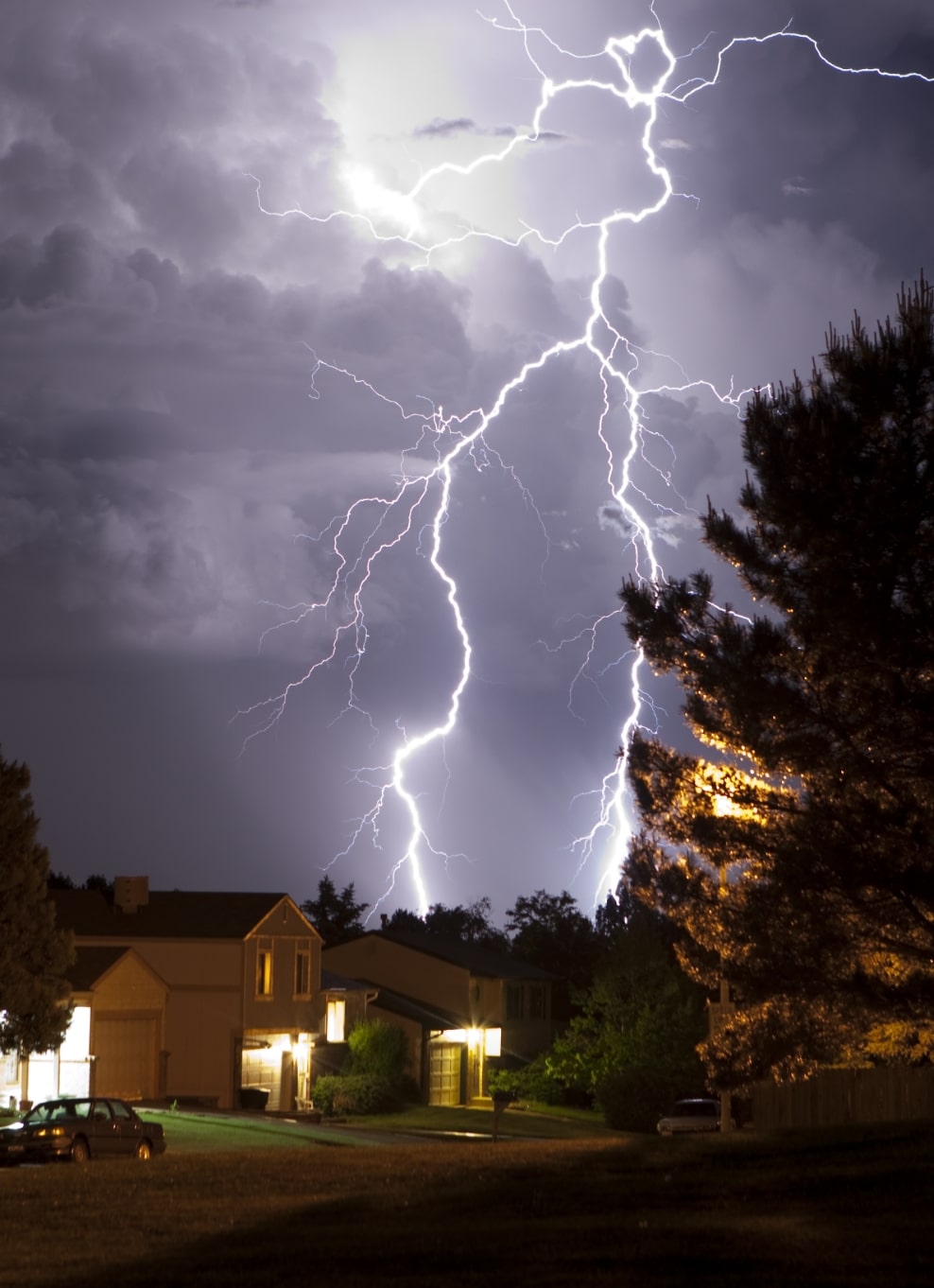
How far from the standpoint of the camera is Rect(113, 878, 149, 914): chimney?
45.1 meters

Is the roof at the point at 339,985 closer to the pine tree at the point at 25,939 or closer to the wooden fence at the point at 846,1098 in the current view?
the pine tree at the point at 25,939

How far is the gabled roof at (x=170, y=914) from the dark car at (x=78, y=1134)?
1802 centimetres

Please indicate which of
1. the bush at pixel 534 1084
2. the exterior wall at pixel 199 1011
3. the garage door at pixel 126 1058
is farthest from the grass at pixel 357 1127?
the exterior wall at pixel 199 1011

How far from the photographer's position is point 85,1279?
35.2ft

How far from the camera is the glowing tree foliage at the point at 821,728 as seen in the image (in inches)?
658

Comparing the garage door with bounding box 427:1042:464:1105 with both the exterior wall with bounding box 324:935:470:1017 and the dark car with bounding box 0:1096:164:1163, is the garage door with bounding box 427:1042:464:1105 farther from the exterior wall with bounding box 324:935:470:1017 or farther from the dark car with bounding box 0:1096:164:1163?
the dark car with bounding box 0:1096:164:1163

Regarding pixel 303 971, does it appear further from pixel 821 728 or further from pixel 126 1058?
pixel 821 728

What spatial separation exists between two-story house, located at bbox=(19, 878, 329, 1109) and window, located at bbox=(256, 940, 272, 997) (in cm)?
4

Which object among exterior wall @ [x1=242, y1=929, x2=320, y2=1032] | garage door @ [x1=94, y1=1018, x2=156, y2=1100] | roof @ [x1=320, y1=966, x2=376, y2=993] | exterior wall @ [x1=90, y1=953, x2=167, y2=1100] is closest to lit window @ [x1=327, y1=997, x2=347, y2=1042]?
roof @ [x1=320, y1=966, x2=376, y2=993]

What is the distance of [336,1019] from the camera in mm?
46406

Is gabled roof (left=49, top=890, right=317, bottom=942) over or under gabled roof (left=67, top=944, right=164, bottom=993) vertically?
over

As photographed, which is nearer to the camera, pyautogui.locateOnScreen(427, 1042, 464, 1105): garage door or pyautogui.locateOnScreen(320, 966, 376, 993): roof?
pyautogui.locateOnScreen(320, 966, 376, 993): roof

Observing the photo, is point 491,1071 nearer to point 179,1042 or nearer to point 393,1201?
point 179,1042

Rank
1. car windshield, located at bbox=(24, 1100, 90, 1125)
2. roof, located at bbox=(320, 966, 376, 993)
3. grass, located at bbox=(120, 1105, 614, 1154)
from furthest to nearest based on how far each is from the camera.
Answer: roof, located at bbox=(320, 966, 376, 993) < grass, located at bbox=(120, 1105, 614, 1154) < car windshield, located at bbox=(24, 1100, 90, 1125)
